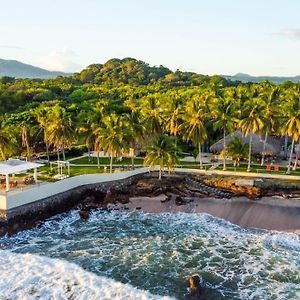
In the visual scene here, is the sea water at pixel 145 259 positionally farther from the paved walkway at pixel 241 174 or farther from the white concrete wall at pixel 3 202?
the paved walkway at pixel 241 174

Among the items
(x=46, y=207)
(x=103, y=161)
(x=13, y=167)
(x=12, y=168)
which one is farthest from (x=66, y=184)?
(x=103, y=161)

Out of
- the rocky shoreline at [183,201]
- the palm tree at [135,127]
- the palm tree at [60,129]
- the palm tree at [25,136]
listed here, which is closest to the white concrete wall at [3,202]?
the rocky shoreline at [183,201]

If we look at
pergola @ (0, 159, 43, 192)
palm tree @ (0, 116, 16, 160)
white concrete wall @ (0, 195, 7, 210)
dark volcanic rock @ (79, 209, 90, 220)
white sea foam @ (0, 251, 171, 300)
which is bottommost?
white sea foam @ (0, 251, 171, 300)

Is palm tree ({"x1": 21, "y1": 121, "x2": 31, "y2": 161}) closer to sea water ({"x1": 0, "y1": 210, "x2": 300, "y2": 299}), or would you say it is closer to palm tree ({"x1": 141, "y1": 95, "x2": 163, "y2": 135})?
sea water ({"x1": 0, "y1": 210, "x2": 300, "y2": 299})

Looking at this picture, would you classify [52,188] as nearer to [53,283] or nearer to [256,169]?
[53,283]

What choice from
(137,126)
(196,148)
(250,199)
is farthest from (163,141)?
(196,148)

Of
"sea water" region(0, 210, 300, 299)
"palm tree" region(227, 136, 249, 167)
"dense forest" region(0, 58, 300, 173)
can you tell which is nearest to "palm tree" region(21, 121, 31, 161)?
"dense forest" region(0, 58, 300, 173)

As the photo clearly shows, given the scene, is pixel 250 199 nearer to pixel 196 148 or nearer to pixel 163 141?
pixel 163 141
